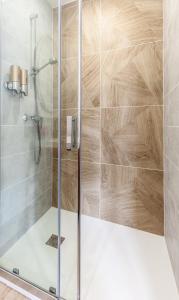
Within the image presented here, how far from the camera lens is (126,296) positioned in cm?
96

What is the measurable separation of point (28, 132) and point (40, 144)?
13 centimetres

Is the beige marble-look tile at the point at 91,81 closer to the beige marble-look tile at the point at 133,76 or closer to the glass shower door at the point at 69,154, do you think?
the beige marble-look tile at the point at 133,76

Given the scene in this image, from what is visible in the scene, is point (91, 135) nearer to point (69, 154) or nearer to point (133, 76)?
point (133, 76)

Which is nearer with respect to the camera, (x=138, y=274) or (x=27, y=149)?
(x=138, y=274)

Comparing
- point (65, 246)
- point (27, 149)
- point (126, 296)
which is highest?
point (27, 149)

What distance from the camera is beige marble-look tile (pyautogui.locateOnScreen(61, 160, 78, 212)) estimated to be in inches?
40.4

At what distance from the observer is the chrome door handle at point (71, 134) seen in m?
0.98

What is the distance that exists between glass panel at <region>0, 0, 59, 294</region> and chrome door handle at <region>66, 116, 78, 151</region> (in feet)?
0.51

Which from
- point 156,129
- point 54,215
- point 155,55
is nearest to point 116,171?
point 156,129

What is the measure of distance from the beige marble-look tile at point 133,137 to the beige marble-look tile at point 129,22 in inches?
22.7

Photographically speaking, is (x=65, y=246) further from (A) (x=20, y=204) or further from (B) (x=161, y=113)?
(B) (x=161, y=113)

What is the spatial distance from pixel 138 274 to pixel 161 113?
3.84 ft

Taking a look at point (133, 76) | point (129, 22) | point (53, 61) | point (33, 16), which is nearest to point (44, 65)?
point (53, 61)

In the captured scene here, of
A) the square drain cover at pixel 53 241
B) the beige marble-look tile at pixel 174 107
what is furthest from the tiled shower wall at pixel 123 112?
the square drain cover at pixel 53 241
